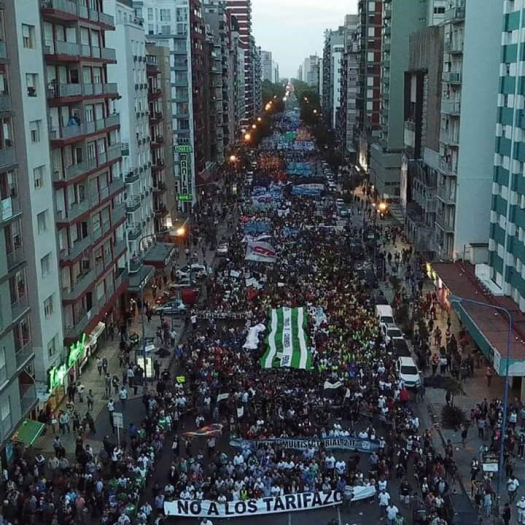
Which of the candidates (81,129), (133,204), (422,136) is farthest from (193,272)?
(422,136)

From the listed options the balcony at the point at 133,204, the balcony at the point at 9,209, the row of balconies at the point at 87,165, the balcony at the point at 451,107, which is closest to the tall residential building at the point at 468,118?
the balcony at the point at 451,107

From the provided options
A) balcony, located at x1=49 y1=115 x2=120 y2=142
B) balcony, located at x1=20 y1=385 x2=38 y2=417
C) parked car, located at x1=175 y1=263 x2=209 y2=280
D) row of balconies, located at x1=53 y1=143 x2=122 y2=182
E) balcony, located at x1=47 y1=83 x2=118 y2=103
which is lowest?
parked car, located at x1=175 y1=263 x2=209 y2=280

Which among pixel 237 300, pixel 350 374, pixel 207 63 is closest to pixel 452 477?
pixel 350 374

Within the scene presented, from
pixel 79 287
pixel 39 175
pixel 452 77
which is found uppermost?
pixel 452 77

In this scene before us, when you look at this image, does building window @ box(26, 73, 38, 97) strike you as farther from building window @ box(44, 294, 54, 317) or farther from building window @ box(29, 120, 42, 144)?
building window @ box(44, 294, 54, 317)

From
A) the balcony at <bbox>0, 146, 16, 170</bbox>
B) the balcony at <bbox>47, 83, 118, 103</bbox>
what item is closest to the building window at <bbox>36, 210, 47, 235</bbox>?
the balcony at <bbox>0, 146, 16, 170</bbox>

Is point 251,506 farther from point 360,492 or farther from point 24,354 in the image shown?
point 24,354

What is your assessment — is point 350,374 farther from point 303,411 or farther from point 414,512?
point 414,512
